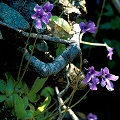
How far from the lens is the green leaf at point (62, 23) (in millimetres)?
2262

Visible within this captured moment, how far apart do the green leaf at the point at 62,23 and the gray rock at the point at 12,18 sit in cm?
27

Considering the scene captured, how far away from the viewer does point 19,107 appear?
2.04m

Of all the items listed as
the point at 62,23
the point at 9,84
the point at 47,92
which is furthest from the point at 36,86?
the point at 47,92

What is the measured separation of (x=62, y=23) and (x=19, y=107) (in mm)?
592

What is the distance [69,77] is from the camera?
228 cm

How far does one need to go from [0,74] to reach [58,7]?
59 centimetres

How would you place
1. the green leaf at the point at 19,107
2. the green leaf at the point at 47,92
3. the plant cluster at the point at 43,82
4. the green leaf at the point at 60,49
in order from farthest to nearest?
the green leaf at the point at 47,92, the green leaf at the point at 60,49, the green leaf at the point at 19,107, the plant cluster at the point at 43,82

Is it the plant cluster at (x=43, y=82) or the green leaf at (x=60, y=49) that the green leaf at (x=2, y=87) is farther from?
the green leaf at (x=60, y=49)

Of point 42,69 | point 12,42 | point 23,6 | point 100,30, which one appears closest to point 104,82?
point 42,69

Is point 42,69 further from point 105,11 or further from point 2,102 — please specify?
point 105,11

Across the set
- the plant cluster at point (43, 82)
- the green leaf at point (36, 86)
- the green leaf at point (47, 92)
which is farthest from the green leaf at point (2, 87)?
the green leaf at point (47, 92)

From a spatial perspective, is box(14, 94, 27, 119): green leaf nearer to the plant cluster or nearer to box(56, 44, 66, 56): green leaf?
the plant cluster

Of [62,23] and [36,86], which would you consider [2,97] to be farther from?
[62,23]

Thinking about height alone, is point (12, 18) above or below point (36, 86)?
above
